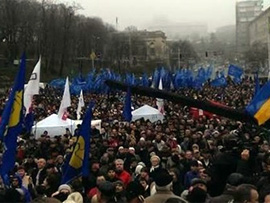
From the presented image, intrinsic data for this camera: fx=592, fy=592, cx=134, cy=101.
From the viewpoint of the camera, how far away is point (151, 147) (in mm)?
11117

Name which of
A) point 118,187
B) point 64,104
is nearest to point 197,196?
point 118,187

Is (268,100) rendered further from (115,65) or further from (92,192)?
(115,65)

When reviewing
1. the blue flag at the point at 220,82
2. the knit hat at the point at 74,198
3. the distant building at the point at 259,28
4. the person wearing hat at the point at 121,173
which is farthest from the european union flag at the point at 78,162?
the distant building at the point at 259,28

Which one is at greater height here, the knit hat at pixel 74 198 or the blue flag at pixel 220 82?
the knit hat at pixel 74 198

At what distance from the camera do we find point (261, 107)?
8.14 m

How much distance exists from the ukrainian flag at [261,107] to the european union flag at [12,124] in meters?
3.33

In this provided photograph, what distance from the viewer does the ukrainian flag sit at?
318 inches

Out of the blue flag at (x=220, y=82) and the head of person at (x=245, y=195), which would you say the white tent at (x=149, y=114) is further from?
the blue flag at (x=220, y=82)

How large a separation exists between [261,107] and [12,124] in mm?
3561

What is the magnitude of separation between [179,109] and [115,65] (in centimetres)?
6348

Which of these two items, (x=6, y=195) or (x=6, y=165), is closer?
(x=6, y=195)

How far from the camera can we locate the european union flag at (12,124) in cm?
805

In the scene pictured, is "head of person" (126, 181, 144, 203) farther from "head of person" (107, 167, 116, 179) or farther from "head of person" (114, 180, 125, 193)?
"head of person" (107, 167, 116, 179)

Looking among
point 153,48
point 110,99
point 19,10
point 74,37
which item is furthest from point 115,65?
point 110,99
